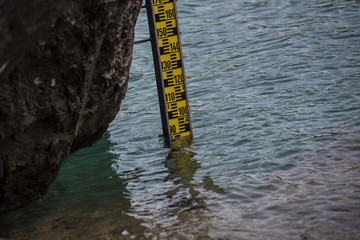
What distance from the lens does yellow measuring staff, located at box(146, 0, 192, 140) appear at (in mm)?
6793

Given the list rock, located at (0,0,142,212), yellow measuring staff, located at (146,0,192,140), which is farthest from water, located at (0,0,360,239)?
rock, located at (0,0,142,212)

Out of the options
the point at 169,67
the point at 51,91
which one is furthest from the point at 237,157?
the point at 51,91

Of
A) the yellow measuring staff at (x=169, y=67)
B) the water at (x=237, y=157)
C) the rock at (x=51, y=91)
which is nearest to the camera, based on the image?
the rock at (x=51, y=91)

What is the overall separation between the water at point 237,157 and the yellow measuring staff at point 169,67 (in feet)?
1.09

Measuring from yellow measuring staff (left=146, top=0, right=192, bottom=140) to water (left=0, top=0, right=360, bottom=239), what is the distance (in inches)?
13.1

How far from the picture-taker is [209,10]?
1378 cm

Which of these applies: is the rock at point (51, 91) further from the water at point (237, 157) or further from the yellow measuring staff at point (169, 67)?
the yellow measuring staff at point (169, 67)

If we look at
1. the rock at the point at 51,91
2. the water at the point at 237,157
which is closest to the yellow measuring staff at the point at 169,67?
the water at the point at 237,157

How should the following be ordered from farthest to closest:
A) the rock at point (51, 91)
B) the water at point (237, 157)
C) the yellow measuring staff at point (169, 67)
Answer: the yellow measuring staff at point (169, 67) < the water at point (237, 157) < the rock at point (51, 91)

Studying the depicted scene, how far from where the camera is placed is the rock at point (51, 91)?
4.14 metres

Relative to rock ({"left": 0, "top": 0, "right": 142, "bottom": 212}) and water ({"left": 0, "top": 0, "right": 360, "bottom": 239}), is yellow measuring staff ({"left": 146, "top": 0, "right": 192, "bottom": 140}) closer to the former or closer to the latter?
water ({"left": 0, "top": 0, "right": 360, "bottom": 239})

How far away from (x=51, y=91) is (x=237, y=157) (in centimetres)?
264

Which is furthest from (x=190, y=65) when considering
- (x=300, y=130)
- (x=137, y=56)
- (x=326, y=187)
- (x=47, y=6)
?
(x=47, y=6)

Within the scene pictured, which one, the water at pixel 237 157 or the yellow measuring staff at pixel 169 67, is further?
the yellow measuring staff at pixel 169 67
